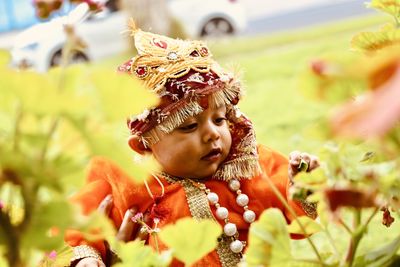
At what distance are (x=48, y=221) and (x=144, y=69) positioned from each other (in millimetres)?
1041

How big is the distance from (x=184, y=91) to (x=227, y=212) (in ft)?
0.84

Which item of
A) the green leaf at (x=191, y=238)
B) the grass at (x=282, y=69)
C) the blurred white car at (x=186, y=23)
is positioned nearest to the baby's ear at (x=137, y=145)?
the green leaf at (x=191, y=238)

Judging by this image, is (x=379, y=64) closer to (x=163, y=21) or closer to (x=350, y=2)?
(x=163, y=21)

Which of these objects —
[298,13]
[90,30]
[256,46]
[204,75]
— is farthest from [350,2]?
[204,75]

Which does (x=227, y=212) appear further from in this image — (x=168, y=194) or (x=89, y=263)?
(x=89, y=263)

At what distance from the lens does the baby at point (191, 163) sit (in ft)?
5.24

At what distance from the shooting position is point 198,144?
158cm

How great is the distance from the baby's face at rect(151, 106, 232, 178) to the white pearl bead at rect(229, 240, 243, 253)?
0.49ft

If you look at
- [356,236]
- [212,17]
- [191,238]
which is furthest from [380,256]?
[212,17]

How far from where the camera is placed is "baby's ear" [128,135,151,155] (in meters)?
1.69

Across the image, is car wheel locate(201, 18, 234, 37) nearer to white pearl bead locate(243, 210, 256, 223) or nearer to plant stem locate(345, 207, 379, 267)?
white pearl bead locate(243, 210, 256, 223)

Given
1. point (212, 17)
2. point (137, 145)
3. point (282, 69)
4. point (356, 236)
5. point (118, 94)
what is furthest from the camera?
point (212, 17)

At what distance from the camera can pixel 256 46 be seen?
30.9ft

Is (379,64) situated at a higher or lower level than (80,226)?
higher
